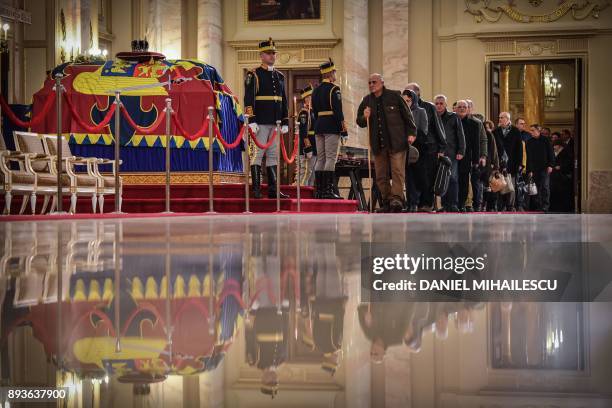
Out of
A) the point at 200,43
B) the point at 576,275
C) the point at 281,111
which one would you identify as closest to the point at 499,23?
the point at 200,43

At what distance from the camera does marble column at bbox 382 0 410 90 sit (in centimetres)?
1795

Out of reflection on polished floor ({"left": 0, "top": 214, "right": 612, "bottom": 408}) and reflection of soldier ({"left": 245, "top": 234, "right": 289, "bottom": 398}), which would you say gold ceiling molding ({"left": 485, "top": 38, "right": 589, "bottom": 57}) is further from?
reflection on polished floor ({"left": 0, "top": 214, "right": 612, "bottom": 408})

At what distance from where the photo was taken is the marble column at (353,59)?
1783 cm

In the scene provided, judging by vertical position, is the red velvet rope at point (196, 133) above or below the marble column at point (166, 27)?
below

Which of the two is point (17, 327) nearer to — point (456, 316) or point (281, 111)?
point (456, 316)

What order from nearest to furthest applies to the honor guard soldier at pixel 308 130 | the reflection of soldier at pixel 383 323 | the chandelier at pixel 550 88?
the reflection of soldier at pixel 383 323 < the honor guard soldier at pixel 308 130 < the chandelier at pixel 550 88

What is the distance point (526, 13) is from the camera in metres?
17.8

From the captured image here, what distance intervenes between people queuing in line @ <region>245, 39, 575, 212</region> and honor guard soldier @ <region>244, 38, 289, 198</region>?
12mm

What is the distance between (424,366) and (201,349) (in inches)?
10.8

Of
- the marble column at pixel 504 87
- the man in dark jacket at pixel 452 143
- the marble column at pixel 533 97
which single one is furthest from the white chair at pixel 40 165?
the marble column at pixel 533 97

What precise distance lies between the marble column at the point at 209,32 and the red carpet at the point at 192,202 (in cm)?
745

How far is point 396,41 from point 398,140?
9057 millimetres

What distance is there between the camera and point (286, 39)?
18234 mm

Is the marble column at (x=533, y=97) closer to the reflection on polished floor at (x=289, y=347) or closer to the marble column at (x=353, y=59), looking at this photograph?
the marble column at (x=353, y=59)
